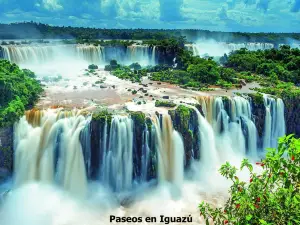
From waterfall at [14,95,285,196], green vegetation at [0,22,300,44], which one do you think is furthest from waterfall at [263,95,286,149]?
green vegetation at [0,22,300,44]

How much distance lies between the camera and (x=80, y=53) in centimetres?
4003

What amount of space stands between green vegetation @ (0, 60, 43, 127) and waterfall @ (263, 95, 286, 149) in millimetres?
16165

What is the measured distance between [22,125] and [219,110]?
1259cm

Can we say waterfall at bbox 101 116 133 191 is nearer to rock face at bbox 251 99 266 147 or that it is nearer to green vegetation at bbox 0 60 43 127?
green vegetation at bbox 0 60 43 127

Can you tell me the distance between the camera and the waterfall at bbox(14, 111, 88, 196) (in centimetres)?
1714

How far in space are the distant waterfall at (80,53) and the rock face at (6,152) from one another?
1949cm

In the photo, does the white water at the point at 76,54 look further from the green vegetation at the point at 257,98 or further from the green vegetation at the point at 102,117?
the green vegetation at the point at 102,117

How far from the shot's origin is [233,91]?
26.3 meters

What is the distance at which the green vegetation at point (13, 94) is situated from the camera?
55.9 feet

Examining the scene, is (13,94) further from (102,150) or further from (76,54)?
(76,54)

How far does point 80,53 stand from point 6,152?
24.8 meters

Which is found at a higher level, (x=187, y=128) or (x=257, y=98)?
(x=257, y=98)

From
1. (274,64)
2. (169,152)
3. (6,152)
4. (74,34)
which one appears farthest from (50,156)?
(74,34)

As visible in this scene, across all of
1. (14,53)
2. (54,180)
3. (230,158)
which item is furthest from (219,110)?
(14,53)
